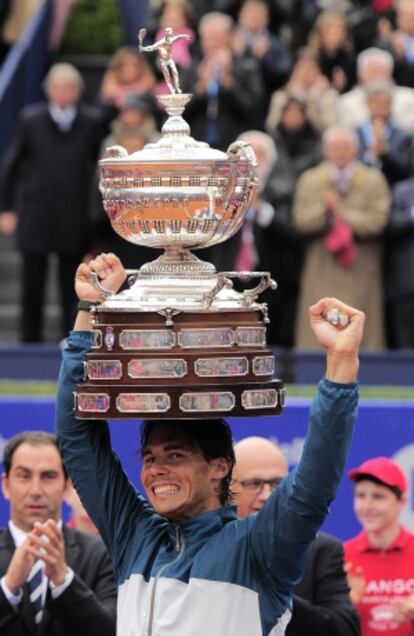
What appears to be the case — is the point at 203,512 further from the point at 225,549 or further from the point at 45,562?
the point at 45,562

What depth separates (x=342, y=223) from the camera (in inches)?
593

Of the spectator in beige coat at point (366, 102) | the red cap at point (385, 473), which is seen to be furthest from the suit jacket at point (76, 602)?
the spectator in beige coat at point (366, 102)

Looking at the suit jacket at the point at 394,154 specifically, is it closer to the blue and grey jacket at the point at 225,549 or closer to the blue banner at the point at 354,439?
the blue banner at the point at 354,439

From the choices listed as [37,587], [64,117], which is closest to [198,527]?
[37,587]

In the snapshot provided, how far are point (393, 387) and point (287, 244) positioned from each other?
2.18 m

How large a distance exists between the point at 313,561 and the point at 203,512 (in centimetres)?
252

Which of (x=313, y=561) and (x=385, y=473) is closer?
(x=313, y=561)

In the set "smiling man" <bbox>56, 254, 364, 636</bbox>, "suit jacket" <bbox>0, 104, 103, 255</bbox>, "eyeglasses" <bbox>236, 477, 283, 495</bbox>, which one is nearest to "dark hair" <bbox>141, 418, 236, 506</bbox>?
"smiling man" <bbox>56, 254, 364, 636</bbox>

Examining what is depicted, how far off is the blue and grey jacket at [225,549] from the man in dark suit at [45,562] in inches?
47.0

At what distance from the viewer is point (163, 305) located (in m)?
5.80

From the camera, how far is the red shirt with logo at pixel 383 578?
9.27 meters

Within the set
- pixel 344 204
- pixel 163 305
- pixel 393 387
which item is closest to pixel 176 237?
pixel 163 305

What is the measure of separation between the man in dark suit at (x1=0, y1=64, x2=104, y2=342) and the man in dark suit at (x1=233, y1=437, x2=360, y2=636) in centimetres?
825

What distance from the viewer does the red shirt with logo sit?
9.27m
